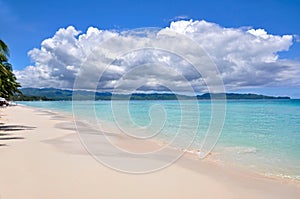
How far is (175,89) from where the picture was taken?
12094 millimetres

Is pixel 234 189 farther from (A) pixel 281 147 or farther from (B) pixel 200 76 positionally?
(A) pixel 281 147

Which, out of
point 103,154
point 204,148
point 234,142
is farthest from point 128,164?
point 234,142

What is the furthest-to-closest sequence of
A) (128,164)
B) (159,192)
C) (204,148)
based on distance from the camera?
1. (204,148)
2. (128,164)
3. (159,192)

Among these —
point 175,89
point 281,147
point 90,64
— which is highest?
point 90,64

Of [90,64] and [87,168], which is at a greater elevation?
[90,64]

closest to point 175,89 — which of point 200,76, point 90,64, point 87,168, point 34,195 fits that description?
point 200,76

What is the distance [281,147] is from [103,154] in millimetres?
9229

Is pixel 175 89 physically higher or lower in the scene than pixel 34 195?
higher

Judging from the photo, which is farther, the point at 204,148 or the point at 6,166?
the point at 204,148

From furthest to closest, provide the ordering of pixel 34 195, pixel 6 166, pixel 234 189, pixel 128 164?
1. pixel 128 164
2. pixel 6 166
3. pixel 234 189
4. pixel 34 195

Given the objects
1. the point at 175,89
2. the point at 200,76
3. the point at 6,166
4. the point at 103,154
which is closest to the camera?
the point at 6,166

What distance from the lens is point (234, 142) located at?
1642 cm

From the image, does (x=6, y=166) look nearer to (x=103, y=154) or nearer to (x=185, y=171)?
(x=103, y=154)

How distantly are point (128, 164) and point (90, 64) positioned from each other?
13.4ft
